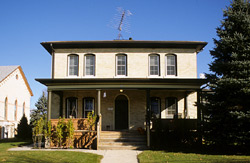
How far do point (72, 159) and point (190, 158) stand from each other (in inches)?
198

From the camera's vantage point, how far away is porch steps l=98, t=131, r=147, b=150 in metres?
14.6

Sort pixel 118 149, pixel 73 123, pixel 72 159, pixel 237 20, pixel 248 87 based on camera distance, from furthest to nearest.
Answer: pixel 73 123 → pixel 118 149 → pixel 237 20 → pixel 248 87 → pixel 72 159

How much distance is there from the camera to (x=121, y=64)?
19.4 metres

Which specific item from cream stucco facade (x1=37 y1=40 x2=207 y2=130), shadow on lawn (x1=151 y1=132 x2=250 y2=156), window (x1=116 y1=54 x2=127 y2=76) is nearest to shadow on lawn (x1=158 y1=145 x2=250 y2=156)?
shadow on lawn (x1=151 y1=132 x2=250 y2=156)

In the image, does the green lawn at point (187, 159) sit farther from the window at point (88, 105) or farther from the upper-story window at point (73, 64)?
the upper-story window at point (73, 64)

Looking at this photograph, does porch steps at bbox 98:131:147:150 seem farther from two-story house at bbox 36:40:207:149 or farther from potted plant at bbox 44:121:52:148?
potted plant at bbox 44:121:52:148

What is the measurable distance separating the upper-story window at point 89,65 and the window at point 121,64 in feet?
5.89

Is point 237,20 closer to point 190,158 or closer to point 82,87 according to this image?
point 190,158

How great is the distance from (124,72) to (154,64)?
7.64 ft

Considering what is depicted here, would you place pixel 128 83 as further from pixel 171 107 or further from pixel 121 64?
pixel 171 107

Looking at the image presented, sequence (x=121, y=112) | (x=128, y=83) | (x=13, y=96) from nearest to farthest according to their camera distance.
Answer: (x=128, y=83) < (x=121, y=112) < (x=13, y=96)

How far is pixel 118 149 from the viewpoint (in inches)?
573

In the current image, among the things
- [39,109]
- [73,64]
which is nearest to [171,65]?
[73,64]

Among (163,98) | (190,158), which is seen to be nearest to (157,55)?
(163,98)
